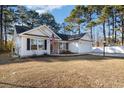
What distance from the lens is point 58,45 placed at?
807 inches

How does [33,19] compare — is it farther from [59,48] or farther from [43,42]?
[43,42]

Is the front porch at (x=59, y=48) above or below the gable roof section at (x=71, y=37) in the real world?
below

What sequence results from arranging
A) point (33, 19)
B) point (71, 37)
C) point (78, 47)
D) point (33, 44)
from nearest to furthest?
point (33, 44) < point (78, 47) < point (71, 37) < point (33, 19)

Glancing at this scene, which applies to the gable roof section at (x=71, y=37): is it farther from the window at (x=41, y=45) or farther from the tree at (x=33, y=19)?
the window at (x=41, y=45)

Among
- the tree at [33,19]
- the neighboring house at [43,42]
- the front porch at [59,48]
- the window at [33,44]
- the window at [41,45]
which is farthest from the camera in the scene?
the tree at [33,19]

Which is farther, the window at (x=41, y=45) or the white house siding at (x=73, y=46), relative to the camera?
the white house siding at (x=73, y=46)

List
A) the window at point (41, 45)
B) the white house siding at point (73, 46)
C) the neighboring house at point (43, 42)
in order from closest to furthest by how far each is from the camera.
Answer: the neighboring house at point (43, 42) → the window at point (41, 45) → the white house siding at point (73, 46)

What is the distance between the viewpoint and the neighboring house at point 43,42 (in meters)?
16.1

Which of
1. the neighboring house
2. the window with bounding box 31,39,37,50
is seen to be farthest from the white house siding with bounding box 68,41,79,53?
the window with bounding box 31,39,37,50

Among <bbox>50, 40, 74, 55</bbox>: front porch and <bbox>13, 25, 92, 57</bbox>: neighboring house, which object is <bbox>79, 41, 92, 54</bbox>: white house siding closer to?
<bbox>13, 25, 92, 57</bbox>: neighboring house

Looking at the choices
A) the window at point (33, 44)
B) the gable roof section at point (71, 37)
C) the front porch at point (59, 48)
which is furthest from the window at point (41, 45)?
the gable roof section at point (71, 37)

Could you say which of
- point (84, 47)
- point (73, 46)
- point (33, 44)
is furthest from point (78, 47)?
point (33, 44)

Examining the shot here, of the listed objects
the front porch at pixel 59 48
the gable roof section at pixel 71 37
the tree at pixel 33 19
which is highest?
the tree at pixel 33 19

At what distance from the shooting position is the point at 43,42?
17.8m
